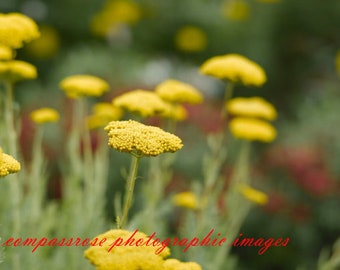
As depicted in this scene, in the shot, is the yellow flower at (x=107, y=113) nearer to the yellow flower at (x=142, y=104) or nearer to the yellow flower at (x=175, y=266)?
the yellow flower at (x=142, y=104)

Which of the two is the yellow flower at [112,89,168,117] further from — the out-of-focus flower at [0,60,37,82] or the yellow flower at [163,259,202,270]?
the yellow flower at [163,259,202,270]

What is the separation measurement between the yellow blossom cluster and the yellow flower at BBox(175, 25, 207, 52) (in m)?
6.35

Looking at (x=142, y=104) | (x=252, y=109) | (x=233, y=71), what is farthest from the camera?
(x=252, y=109)

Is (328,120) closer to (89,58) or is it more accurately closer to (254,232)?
(254,232)

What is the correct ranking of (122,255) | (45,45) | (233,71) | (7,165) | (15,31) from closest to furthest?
(122,255) < (7,165) < (15,31) < (233,71) < (45,45)

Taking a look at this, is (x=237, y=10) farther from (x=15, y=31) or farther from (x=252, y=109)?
(x=15, y=31)

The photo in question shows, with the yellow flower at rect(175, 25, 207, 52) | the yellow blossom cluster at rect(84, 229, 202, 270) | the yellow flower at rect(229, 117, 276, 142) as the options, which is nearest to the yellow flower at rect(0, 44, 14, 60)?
the yellow blossom cluster at rect(84, 229, 202, 270)

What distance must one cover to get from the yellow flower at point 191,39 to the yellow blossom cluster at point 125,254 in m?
6.35

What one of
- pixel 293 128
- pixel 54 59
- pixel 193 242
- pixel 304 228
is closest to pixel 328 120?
pixel 293 128

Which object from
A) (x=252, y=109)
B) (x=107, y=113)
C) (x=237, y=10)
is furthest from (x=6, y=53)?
(x=237, y=10)

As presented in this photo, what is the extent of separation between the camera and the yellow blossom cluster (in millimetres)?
1005

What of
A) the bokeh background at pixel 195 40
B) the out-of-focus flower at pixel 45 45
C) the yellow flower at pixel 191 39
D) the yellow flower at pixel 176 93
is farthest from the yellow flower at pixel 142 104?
the out-of-focus flower at pixel 45 45

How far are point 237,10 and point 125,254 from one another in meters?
6.56

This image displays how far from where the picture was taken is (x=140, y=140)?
1.20 metres
